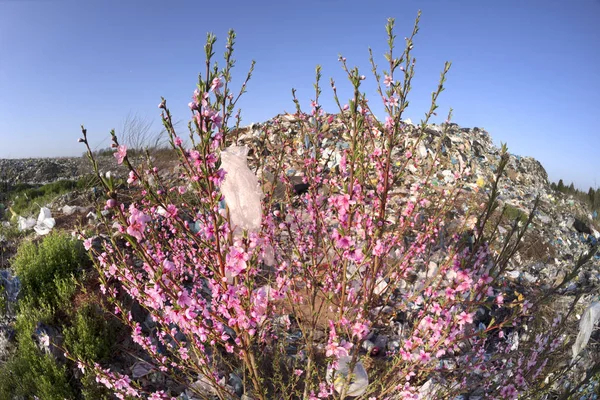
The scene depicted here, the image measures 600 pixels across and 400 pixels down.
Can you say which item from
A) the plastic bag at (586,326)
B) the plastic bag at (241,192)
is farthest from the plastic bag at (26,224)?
the plastic bag at (586,326)

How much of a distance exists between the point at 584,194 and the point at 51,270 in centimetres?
1897

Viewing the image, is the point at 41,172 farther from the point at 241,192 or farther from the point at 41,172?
the point at 241,192

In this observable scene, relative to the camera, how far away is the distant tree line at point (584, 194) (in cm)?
1403

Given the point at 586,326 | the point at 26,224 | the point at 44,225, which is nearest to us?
the point at 586,326

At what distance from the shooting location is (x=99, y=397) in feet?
11.2

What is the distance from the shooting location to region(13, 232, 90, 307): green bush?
174 inches

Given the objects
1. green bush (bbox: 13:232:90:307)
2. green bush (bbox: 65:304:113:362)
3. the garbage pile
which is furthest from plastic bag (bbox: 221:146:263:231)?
the garbage pile

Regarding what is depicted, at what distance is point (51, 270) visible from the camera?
477cm

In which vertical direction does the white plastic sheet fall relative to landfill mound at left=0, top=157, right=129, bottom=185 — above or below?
below

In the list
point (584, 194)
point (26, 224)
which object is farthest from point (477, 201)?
point (584, 194)

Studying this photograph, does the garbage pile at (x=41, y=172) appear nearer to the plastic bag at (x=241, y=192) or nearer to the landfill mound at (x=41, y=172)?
the landfill mound at (x=41, y=172)

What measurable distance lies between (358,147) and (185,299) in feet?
4.50

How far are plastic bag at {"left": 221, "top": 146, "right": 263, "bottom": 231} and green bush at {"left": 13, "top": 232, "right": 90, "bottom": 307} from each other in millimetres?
2079

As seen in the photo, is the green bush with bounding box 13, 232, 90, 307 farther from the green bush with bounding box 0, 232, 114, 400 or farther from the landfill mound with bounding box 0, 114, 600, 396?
the landfill mound with bounding box 0, 114, 600, 396
